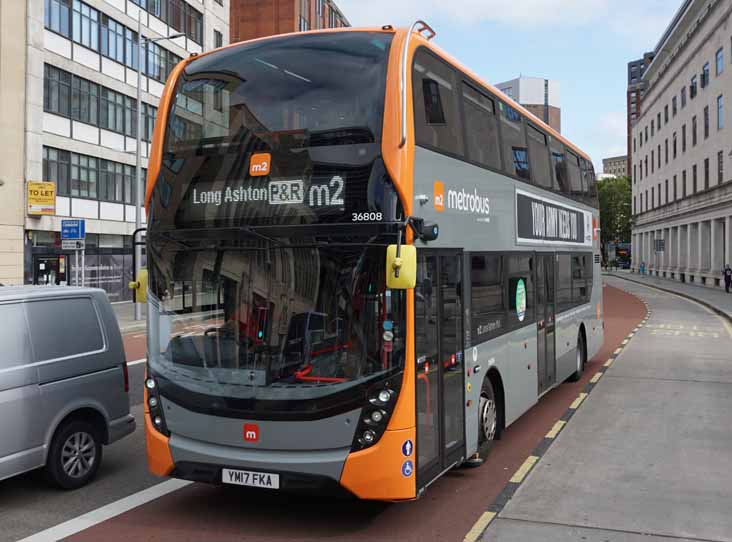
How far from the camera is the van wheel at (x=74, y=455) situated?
6.92m

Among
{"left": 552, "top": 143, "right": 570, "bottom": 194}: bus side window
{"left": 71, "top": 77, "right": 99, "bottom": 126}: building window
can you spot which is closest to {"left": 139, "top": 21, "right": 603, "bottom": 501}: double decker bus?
{"left": 552, "top": 143, "right": 570, "bottom": 194}: bus side window

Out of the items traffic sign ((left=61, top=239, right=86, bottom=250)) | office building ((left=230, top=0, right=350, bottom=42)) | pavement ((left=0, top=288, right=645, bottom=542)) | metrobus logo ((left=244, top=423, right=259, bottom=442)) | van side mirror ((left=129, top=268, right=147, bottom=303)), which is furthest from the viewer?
office building ((left=230, top=0, right=350, bottom=42))

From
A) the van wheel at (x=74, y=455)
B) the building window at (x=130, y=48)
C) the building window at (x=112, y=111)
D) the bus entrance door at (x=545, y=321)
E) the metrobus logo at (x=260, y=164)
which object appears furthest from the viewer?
the building window at (x=130, y=48)

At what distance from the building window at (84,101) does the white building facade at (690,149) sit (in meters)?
39.4

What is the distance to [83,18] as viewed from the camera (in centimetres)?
3161

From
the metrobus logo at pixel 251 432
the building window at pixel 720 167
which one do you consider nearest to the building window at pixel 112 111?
the metrobus logo at pixel 251 432

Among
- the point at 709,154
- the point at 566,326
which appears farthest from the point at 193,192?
the point at 709,154

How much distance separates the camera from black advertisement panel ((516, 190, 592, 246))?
9.47m

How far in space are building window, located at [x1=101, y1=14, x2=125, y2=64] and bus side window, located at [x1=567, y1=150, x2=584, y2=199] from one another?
2634 cm

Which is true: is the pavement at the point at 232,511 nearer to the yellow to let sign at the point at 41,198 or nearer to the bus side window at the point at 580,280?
the bus side window at the point at 580,280

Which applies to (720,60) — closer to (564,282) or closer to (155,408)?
(564,282)

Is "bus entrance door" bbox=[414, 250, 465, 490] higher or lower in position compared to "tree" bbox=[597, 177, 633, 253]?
lower

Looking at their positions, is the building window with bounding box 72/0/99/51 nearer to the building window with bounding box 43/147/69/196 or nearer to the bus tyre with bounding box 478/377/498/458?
the building window with bounding box 43/147/69/196

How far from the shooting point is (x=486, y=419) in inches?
311
